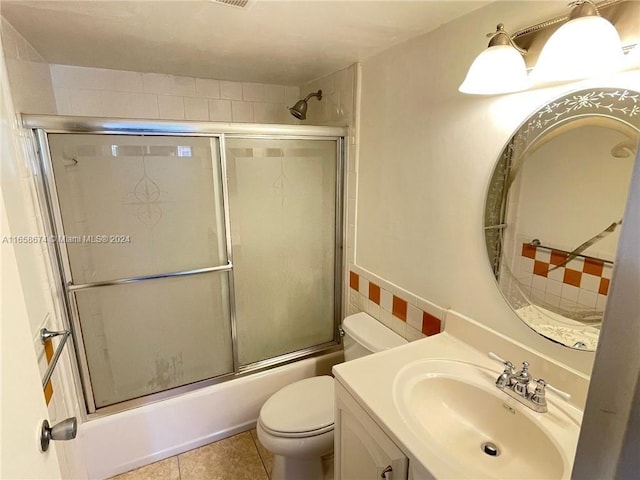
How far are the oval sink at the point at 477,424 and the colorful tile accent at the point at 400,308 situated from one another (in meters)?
0.41

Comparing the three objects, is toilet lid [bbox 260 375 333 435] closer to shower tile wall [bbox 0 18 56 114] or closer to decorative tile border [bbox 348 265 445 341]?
decorative tile border [bbox 348 265 445 341]

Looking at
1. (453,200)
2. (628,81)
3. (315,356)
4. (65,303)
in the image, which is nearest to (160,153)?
(65,303)

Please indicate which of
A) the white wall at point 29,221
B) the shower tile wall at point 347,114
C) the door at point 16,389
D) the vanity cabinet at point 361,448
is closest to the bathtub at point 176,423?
the white wall at point 29,221

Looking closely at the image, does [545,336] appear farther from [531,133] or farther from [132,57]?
[132,57]

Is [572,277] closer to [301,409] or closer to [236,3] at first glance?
[301,409]

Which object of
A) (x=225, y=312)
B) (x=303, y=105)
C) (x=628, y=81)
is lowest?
(x=225, y=312)

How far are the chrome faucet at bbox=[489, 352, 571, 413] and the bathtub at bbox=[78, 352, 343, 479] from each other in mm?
1298

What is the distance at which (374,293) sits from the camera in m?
1.84

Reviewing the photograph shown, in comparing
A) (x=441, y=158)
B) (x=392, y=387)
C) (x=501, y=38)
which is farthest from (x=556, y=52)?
(x=392, y=387)

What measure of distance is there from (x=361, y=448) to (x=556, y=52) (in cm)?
121

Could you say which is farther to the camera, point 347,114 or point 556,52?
point 347,114

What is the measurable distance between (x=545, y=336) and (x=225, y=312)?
4.85 feet

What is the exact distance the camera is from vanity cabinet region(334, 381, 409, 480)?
92cm

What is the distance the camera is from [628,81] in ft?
2.71
